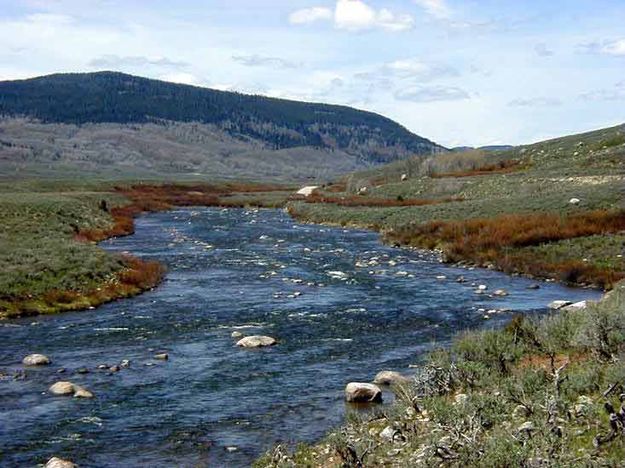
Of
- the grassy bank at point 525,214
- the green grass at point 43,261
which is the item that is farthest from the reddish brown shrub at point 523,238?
the green grass at point 43,261

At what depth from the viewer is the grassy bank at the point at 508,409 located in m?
9.10

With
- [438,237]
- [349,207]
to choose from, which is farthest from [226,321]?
[349,207]

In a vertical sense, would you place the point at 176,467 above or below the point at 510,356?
below

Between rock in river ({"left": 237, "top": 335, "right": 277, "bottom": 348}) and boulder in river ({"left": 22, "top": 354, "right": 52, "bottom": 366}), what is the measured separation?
5629mm

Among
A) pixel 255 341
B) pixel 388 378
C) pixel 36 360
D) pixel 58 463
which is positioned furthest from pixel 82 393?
pixel 388 378

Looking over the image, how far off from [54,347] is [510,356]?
1383 centimetres

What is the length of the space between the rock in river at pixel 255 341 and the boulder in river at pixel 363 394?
6.05 metres

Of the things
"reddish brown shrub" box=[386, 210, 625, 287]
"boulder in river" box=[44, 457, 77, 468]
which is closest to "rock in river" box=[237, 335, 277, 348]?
"boulder in river" box=[44, 457, 77, 468]

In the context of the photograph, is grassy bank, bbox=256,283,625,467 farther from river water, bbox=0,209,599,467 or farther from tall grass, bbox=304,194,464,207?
tall grass, bbox=304,194,464,207

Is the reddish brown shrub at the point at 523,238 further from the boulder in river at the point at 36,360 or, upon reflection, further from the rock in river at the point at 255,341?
the boulder in river at the point at 36,360

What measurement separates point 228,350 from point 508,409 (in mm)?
11659

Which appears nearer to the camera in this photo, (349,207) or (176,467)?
(176,467)

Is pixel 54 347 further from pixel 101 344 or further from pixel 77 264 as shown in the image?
pixel 77 264

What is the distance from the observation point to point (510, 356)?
1519 centimetres
